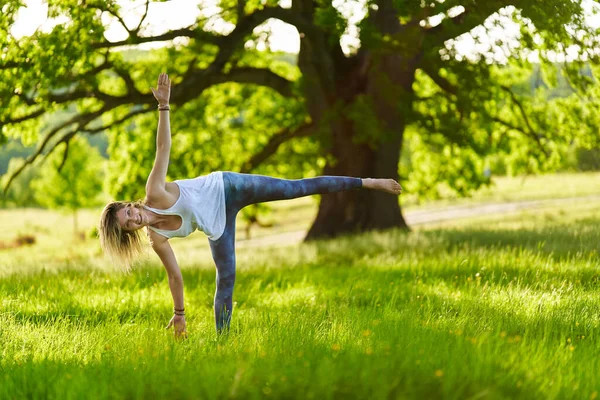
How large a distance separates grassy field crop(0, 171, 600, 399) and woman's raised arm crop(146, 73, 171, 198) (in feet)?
3.88

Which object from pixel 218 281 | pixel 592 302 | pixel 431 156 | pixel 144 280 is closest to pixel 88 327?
pixel 218 281

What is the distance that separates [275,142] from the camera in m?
17.4

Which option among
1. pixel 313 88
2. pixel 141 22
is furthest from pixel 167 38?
pixel 313 88

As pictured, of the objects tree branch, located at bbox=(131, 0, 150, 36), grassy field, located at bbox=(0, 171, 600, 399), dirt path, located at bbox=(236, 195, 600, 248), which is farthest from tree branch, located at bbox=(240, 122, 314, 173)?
dirt path, located at bbox=(236, 195, 600, 248)

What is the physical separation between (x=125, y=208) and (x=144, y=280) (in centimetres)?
317

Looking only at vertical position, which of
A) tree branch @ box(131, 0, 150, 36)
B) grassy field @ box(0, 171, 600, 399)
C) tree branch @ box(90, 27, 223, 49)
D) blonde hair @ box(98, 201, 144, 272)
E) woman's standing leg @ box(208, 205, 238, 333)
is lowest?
grassy field @ box(0, 171, 600, 399)

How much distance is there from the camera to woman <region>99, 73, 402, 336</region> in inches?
206

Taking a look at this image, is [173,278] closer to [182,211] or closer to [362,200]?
[182,211]

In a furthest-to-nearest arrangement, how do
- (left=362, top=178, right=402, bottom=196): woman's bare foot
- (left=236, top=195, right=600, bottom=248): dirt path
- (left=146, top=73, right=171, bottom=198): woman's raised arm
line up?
(left=236, top=195, right=600, bottom=248): dirt path
(left=362, top=178, right=402, bottom=196): woman's bare foot
(left=146, top=73, right=171, bottom=198): woman's raised arm

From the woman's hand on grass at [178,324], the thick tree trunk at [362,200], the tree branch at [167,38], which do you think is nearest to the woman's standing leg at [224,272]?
the woman's hand on grass at [178,324]

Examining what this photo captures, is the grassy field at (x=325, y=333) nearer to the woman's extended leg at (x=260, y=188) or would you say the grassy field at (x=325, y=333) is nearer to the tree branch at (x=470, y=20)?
the woman's extended leg at (x=260, y=188)

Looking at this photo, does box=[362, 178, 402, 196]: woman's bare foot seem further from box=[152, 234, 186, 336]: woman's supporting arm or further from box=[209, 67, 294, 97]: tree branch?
box=[209, 67, 294, 97]: tree branch

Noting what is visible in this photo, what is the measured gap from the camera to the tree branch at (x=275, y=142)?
655 inches

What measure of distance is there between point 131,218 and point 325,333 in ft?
6.03
